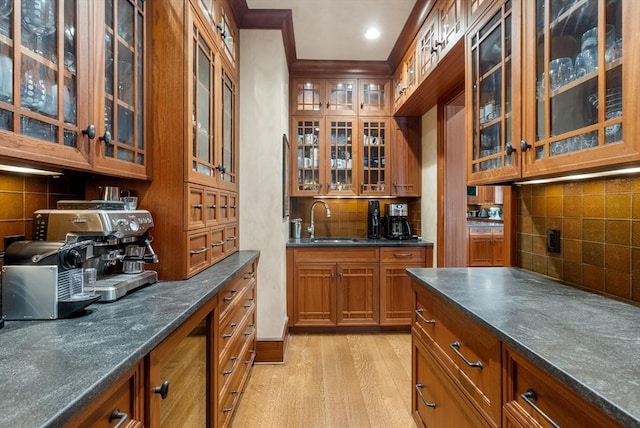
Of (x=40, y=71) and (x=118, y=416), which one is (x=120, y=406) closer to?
(x=118, y=416)

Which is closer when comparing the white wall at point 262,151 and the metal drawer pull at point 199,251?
the metal drawer pull at point 199,251

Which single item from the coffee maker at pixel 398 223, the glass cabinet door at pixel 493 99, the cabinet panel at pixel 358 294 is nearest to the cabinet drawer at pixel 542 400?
the glass cabinet door at pixel 493 99

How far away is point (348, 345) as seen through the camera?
3082 mm

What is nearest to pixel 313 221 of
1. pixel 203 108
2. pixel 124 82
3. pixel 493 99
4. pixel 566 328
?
pixel 203 108

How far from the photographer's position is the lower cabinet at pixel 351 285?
329 centimetres

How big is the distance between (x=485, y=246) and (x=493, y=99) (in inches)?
141

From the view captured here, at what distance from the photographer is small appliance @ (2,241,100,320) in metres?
1.01

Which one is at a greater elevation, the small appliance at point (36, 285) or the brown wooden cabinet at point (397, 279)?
the small appliance at point (36, 285)

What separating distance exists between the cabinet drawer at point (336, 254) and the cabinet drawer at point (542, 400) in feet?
7.74

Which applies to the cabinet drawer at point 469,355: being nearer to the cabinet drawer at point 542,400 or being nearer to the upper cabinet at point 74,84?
the cabinet drawer at point 542,400

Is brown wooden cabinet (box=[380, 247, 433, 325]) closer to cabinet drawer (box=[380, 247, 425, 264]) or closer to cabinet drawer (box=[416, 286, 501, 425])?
cabinet drawer (box=[380, 247, 425, 264])

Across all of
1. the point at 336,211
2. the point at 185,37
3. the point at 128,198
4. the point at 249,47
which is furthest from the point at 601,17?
the point at 336,211

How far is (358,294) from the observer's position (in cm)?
335

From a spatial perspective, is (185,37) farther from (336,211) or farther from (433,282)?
(336,211)
